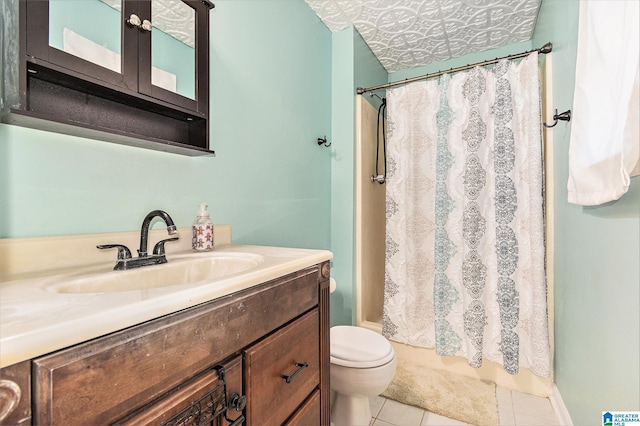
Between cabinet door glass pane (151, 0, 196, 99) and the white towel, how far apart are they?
127cm

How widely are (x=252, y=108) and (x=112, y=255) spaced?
887 mm

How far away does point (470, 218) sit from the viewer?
1.75 meters

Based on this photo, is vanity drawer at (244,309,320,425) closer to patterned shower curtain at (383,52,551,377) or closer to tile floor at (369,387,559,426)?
tile floor at (369,387,559,426)

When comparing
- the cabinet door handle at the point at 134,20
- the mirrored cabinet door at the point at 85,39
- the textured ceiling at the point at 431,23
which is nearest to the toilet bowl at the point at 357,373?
the mirrored cabinet door at the point at 85,39

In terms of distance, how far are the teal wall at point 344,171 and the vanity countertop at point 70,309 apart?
4.56 ft

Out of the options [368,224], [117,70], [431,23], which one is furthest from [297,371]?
[431,23]

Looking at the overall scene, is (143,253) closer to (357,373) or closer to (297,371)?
(297,371)

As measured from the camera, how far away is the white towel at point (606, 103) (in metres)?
0.71

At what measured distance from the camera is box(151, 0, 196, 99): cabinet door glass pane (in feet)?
3.11

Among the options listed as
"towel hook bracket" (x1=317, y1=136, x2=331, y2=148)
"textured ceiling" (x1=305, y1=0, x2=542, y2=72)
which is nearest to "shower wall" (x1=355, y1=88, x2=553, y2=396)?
"towel hook bracket" (x1=317, y1=136, x2=331, y2=148)

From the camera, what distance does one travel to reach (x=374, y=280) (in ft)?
7.70

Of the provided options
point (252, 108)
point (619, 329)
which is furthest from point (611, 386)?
point (252, 108)

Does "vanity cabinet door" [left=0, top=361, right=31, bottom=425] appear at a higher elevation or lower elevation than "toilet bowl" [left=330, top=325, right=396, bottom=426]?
higher

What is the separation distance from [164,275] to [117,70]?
61 centimetres
